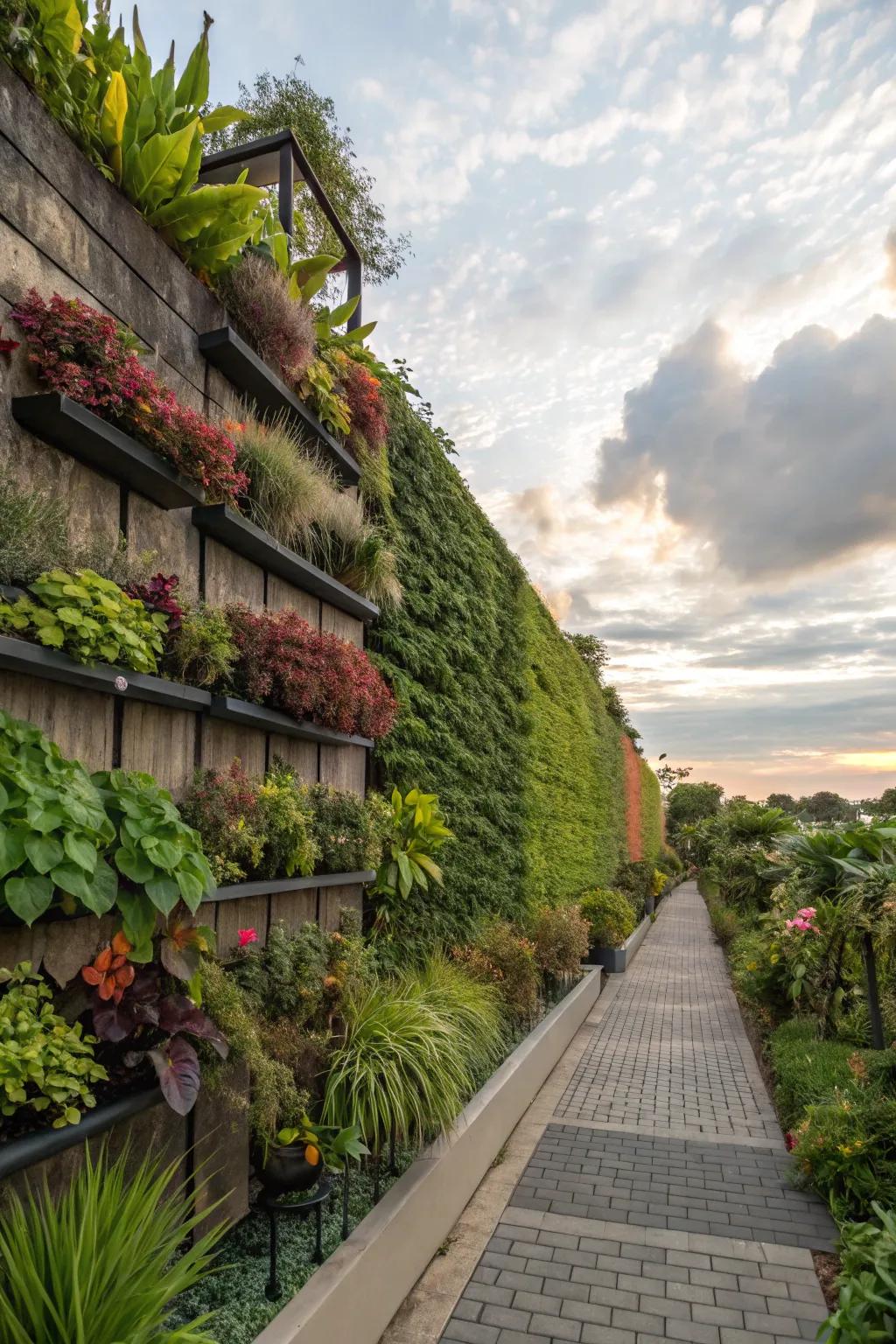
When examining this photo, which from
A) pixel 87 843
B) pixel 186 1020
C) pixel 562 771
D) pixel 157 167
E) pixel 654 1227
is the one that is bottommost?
pixel 654 1227

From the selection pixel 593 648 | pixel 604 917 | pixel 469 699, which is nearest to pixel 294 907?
pixel 469 699

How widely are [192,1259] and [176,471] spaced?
2.41 meters

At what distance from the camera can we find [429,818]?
4.87m

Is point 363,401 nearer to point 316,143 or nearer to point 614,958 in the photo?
point 316,143

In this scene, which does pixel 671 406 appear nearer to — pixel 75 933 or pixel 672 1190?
pixel 672 1190

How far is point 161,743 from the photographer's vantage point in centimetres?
287

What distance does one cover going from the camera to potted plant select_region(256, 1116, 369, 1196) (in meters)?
2.94

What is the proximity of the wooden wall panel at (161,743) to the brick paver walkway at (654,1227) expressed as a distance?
2.49 m

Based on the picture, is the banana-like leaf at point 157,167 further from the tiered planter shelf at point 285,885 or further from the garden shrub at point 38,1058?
the garden shrub at point 38,1058

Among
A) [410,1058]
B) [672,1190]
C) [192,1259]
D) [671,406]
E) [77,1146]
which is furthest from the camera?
[671,406]

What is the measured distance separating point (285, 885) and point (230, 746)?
640 millimetres

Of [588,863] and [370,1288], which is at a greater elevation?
[588,863]

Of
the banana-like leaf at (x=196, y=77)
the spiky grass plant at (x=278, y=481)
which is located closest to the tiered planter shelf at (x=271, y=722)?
the spiky grass plant at (x=278, y=481)

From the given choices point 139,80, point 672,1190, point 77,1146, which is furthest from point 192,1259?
point 139,80
